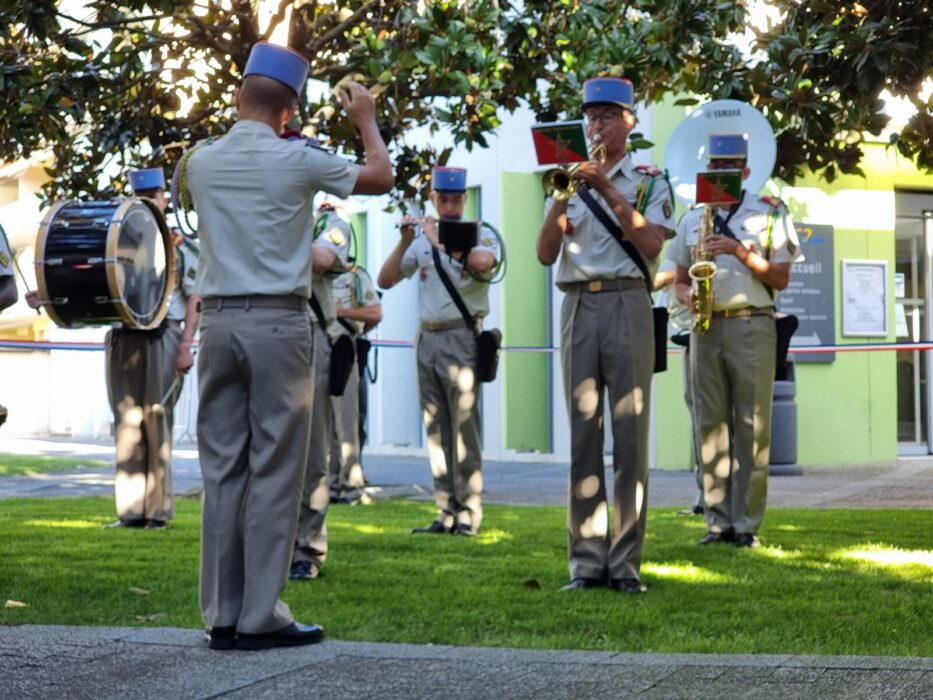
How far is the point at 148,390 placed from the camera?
11586 millimetres

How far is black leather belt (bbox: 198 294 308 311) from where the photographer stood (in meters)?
6.32

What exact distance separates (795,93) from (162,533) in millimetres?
5080

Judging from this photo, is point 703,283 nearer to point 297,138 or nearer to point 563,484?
point 297,138

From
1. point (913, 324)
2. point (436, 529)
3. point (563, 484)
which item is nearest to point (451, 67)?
point (436, 529)

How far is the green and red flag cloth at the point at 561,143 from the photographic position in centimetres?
754

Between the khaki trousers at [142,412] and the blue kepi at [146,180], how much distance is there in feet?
3.14

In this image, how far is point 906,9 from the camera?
750 centimetres

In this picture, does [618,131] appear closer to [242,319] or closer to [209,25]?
[242,319]

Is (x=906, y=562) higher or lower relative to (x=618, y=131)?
lower

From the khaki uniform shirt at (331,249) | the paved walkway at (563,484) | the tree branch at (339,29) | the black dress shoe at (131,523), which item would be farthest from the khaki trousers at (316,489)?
the paved walkway at (563,484)

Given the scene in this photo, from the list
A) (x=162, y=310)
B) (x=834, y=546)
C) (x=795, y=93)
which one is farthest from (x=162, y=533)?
(x=795, y=93)

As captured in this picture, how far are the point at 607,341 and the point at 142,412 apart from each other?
15.7ft

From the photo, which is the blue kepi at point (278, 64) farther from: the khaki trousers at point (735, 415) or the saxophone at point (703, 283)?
the khaki trousers at point (735, 415)

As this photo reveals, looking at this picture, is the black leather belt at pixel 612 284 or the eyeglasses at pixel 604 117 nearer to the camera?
the black leather belt at pixel 612 284
